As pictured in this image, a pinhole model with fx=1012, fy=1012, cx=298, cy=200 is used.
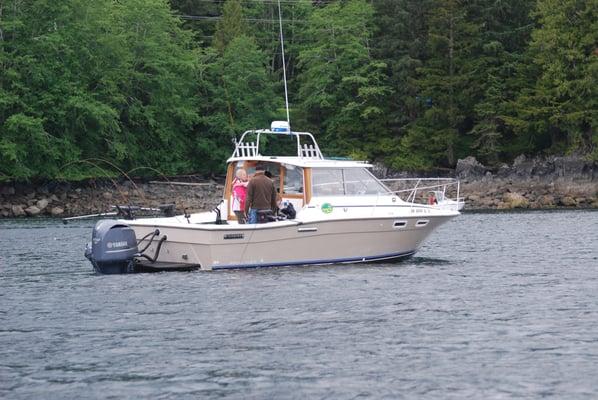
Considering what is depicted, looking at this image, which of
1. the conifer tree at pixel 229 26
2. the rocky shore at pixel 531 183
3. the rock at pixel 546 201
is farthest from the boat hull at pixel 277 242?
the conifer tree at pixel 229 26

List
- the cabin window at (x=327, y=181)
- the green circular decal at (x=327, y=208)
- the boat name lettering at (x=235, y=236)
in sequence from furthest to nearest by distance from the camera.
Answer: the cabin window at (x=327, y=181), the green circular decal at (x=327, y=208), the boat name lettering at (x=235, y=236)

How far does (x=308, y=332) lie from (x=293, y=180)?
9.28 meters

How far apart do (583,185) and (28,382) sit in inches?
2211

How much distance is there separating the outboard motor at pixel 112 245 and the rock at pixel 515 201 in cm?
4224

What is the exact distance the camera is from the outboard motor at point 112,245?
2219 centimetres

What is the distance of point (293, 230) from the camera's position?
22969mm

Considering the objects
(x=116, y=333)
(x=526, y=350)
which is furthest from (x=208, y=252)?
(x=526, y=350)

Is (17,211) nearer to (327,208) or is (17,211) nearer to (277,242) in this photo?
(327,208)

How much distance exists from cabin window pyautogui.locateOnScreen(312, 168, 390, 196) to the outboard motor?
4646mm

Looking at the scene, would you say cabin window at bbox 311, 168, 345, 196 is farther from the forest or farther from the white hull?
the forest

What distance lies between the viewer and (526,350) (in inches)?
559

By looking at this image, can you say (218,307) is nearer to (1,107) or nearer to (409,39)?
(1,107)

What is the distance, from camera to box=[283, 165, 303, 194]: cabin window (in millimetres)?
24484

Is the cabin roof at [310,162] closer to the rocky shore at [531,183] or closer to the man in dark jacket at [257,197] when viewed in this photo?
the man in dark jacket at [257,197]
